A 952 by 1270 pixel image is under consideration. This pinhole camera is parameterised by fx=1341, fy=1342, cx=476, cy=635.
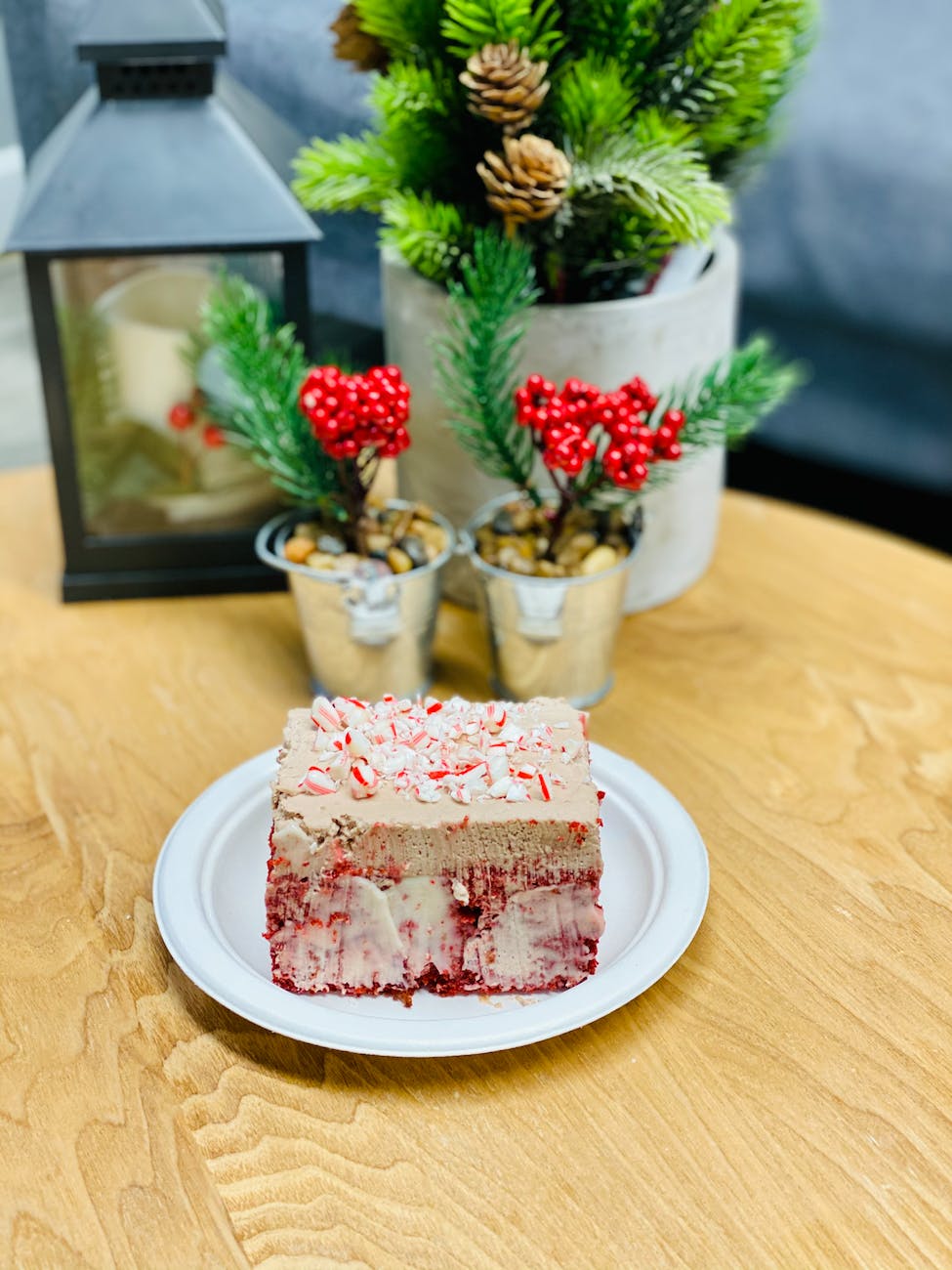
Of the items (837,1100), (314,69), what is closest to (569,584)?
(837,1100)

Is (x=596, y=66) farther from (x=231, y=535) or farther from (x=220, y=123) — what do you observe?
(x=231, y=535)

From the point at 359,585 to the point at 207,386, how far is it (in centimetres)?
24

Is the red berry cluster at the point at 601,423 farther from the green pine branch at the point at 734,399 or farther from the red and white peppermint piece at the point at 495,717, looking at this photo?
the red and white peppermint piece at the point at 495,717

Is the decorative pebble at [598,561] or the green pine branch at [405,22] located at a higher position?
the green pine branch at [405,22]

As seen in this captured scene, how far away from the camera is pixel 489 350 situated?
0.85 m

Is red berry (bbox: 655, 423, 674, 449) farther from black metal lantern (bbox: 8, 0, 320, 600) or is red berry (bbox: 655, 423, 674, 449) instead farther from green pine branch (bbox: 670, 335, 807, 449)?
black metal lantern (bbox: 8, 0, 320, 600)

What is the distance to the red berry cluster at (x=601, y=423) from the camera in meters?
0.81

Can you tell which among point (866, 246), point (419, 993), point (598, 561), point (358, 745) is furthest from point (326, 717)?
point (866, 246)

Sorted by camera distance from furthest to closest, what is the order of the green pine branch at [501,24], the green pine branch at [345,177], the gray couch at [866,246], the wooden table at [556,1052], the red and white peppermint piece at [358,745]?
the gray couch at [866,246]
the green pine branch at [345,177]
the green pine branch at [501,24]
the red and white peppermint piece at [358,745]
the wooden table at [556,1052]

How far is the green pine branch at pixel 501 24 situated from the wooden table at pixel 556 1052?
1.34 ft

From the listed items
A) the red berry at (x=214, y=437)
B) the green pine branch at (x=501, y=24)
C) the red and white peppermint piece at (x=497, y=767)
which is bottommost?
the red berry at (x=214, y=437)

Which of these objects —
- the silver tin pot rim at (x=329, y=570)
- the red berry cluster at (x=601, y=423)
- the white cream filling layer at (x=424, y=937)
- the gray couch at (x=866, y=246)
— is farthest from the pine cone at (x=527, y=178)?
the gray couch at (x=866, y=246)

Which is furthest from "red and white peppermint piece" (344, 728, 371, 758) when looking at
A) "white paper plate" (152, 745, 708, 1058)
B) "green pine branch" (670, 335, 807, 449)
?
"green pine branch" (670, 335, 807, 449)

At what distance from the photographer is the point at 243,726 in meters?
0.89
